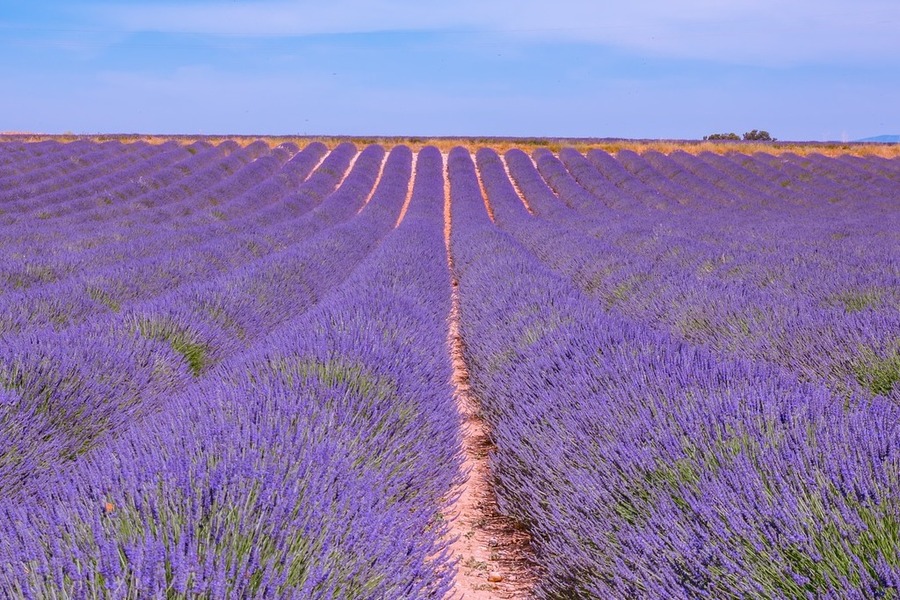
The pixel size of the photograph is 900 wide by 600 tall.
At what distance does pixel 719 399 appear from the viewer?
252 cm

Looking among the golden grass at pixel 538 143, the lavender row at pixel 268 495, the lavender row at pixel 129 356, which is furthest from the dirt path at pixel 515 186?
the lavender row at pixel 268 495

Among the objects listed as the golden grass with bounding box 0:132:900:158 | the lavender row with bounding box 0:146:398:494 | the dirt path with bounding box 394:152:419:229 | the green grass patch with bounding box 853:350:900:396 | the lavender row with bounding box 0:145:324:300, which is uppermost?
the golden grass with bounding box 0:132:900:158

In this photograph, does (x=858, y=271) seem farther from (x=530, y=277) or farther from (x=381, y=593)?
(x=381, y=593)

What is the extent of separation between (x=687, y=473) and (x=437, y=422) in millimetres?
1192

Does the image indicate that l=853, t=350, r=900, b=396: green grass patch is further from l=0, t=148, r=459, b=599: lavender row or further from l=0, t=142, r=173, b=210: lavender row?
l=0, t=142, r=173, b=210: lavender row

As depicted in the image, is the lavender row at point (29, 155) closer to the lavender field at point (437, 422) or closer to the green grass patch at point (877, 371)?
the lavender field at point (437, 422)

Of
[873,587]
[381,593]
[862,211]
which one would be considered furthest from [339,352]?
[862,211]

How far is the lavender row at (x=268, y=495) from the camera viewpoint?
1438 millimetres

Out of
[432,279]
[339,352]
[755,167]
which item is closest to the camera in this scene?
[339,352]

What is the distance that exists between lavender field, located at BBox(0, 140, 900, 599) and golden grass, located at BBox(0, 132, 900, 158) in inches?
928

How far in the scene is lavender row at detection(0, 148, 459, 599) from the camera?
144 centimetres

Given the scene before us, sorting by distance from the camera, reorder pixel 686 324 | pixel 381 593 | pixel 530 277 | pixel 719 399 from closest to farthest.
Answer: pixel 381 593, pixel 719 399, pixel 686 324, pixel 530 277

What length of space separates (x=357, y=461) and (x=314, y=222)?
10.7 meters

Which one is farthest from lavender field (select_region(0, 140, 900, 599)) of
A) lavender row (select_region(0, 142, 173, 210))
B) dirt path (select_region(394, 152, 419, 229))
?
lavender row (select_region(0, 142, 173, 210))
